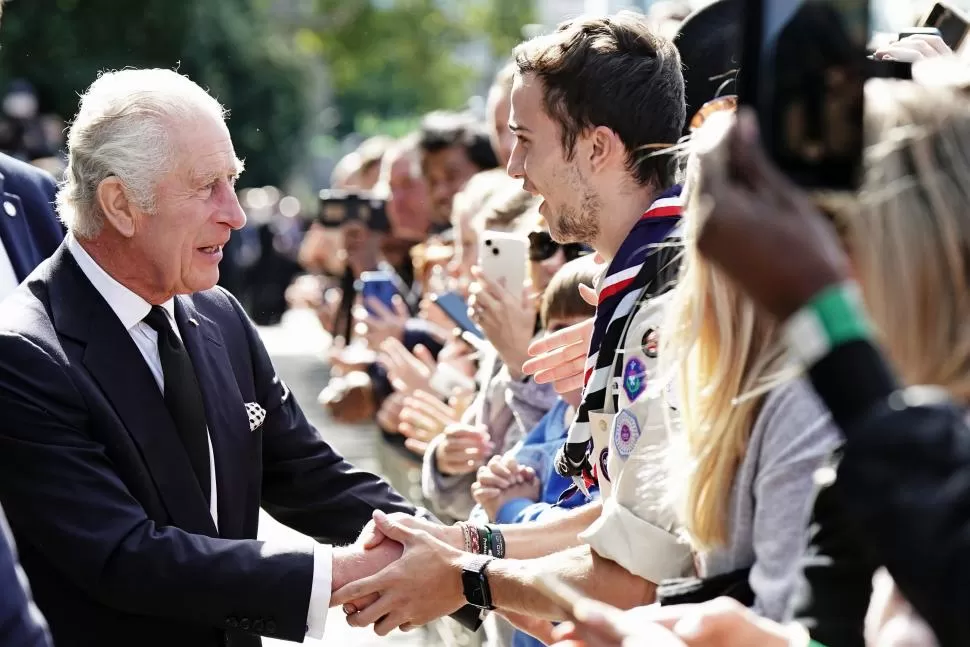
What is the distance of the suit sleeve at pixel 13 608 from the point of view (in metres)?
2.10

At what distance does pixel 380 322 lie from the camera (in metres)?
6.62

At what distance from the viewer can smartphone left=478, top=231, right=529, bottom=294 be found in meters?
4.68

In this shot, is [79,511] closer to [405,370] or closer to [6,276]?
[6,276]

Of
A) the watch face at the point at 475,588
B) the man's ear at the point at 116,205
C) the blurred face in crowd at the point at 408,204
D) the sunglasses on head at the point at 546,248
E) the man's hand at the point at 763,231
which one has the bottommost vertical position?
the blurred face in crowd at the point at 408,204

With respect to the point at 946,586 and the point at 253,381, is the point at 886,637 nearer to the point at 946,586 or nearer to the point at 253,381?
the point at 946,586

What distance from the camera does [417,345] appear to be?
6.18 metres

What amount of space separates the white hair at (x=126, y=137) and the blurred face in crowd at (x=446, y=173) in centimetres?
394

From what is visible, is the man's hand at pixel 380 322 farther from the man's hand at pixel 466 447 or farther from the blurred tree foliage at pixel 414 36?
the blurred tree foliage at pixel 414 36

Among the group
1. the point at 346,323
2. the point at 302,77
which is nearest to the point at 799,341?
the point at 346,323

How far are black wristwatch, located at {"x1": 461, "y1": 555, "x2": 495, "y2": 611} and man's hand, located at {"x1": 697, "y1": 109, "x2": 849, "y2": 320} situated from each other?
1.73 metres

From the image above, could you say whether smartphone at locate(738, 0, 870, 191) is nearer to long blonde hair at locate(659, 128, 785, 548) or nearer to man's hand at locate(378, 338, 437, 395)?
long blonde hair at locate(659, 128, 785, 548)

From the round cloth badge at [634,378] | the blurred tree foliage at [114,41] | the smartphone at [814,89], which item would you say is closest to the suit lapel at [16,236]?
the round cloth badge at [634,378]

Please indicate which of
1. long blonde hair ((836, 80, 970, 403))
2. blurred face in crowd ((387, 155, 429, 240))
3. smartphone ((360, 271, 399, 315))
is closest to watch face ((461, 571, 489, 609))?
long blonde hair ((836, 80, 970, 403))

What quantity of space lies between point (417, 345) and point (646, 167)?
2.82 metres
